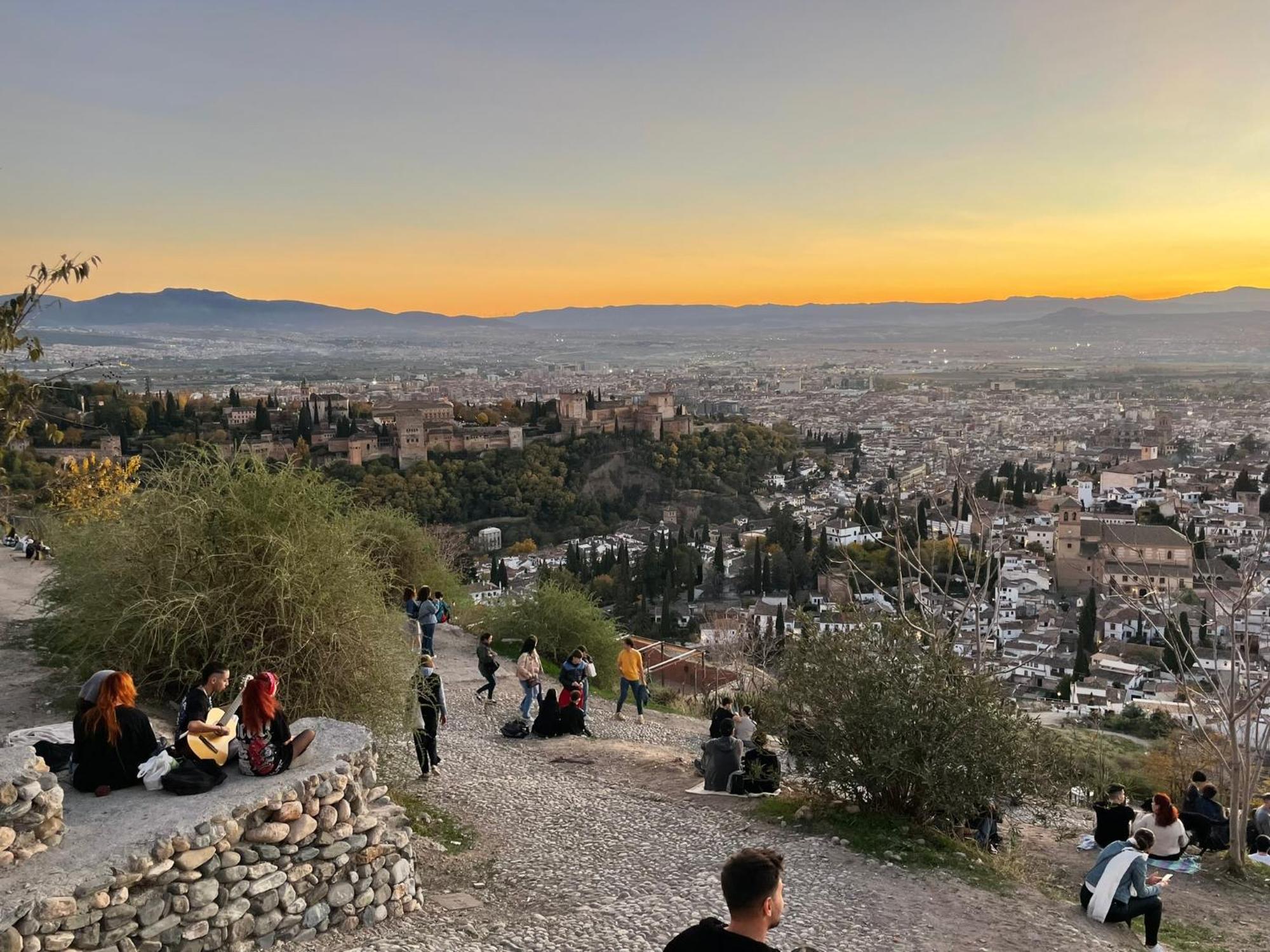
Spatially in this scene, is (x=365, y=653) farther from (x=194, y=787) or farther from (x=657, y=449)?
(x=657, y=449)

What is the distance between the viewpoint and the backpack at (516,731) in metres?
10.6

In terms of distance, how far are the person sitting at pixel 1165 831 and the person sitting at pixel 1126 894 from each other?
199 cm

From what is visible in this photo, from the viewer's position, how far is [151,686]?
7406mm

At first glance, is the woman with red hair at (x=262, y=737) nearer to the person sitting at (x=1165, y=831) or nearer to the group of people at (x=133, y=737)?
the group of people at (x=133, y=737)

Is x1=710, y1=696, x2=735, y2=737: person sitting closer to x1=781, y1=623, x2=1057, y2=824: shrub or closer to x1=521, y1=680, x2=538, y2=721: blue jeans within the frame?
x1=781, y1=623, x2=1057, y2=824: shrub

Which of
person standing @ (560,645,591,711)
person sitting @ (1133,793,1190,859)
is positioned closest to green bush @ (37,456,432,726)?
person standing @ (560,645,591,711)

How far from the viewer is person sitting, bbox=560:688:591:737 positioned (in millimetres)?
10750

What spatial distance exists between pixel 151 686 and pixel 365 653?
5.42 ft

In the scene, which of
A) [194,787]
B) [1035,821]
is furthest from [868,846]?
[194,787]

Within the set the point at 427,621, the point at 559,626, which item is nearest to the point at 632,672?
the point at 427,621

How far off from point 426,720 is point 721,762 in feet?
8.99

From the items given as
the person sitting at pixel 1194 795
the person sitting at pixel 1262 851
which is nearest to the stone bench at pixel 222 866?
the person sitting at pixel 1194 795

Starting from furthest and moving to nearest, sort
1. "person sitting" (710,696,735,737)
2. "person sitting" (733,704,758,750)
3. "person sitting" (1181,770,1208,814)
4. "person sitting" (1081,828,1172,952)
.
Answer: "person sitting" (733,704,758,750), "person sitting" (1181,770,1208,814), "person sitting" (710,696,735,737), "person sitting" (1081,828,1172,952)

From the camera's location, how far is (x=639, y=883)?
21.0 feet
